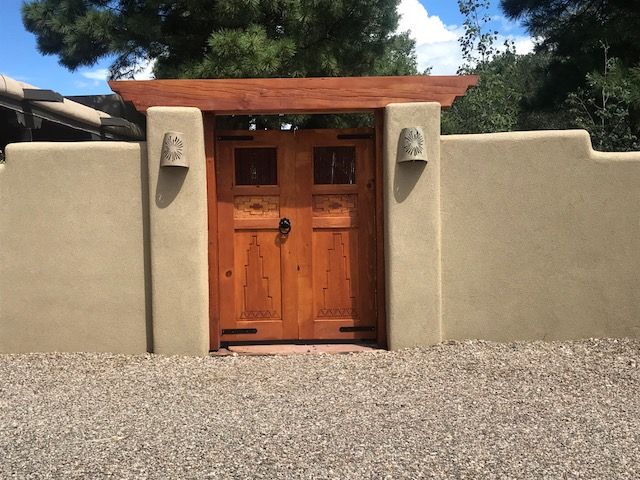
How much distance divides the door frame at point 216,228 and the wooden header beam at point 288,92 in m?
0.22

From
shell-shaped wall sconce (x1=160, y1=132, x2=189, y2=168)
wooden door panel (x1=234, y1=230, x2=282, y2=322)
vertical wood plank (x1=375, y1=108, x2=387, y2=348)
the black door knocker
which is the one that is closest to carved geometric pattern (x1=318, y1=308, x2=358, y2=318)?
vertical wood plank (x1=375, y1=108, x2=387, y2=348)

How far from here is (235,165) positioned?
6305 mm

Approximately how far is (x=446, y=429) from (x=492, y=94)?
7.73 meters

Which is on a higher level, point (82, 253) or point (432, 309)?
point (82, 253)

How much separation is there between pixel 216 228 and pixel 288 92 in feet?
4.63

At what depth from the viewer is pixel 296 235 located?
6289 mm

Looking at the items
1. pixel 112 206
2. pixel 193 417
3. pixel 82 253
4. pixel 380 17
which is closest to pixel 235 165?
pixel 112 206

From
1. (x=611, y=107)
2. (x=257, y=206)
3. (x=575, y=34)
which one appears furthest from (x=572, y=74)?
(x=257, y=206)

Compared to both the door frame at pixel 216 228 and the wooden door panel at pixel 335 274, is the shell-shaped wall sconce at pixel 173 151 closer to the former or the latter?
the door frame at pixel 216 228

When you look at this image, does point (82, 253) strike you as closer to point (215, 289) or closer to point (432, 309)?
point (215, 289)

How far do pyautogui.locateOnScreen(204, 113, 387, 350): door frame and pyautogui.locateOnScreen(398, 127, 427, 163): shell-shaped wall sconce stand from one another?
30cm

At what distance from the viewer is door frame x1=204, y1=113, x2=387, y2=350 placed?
20.1 ft

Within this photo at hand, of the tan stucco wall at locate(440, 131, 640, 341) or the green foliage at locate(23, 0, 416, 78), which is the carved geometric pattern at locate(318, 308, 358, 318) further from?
the green foliage at locate(23, 0, 416, 78)

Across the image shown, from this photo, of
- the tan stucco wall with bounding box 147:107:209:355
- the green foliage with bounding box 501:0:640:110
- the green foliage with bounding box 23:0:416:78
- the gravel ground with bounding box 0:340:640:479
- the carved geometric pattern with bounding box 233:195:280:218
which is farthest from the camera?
the green foliage with bounding box 501:0:640:110
